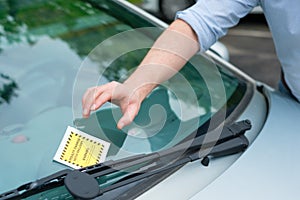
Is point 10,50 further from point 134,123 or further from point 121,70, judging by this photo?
point 134,123

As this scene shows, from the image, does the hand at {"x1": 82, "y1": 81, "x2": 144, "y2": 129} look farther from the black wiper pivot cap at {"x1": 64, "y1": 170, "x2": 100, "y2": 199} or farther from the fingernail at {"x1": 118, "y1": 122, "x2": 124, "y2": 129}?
the black wiper pivot cap at {"x1": 64, "y1": 170, "x2": 100, "y2": 199}

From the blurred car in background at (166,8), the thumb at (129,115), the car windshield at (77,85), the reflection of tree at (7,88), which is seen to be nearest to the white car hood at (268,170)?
the car windshield at (77,85)

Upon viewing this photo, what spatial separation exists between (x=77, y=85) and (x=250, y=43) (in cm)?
418

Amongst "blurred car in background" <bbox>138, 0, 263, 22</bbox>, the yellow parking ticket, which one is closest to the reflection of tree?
the yellow parking ticket

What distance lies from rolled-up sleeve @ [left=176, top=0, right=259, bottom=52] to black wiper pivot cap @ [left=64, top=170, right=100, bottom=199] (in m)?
0.61

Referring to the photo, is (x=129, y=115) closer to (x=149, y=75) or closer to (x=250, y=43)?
(x=149, y=75)

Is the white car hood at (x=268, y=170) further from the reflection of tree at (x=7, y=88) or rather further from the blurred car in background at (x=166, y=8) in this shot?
the blurred car in background at (x=166, y=8)

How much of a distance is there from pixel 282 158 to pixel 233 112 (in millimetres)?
283

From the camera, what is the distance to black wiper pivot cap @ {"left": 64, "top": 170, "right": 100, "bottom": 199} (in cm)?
137

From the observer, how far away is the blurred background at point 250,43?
16.6 feet

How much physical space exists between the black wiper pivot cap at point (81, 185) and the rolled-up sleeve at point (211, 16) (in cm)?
61

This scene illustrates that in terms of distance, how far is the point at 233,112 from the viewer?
189 cm

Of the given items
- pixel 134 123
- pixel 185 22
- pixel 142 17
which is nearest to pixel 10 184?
pixel 134 123

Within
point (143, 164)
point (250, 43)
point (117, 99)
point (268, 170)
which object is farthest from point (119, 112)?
point (250, 43)
